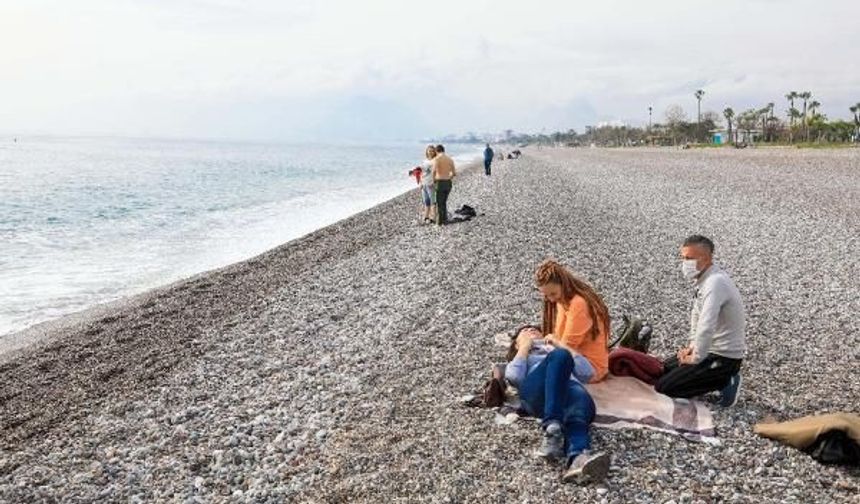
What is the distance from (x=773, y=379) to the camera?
7.63m

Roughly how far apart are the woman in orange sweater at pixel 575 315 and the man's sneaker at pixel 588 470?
1.07 m

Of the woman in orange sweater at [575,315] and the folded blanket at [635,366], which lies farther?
the folded blanket at [635,366]

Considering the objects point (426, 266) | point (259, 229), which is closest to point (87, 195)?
point (259, 229)

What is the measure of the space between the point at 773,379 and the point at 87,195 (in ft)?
141

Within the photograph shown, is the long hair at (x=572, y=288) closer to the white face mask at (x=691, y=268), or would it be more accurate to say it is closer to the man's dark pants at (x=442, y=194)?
the white face mask at (x=691, y=268)

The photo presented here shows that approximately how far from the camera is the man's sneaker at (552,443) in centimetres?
560

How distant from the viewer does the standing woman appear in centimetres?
1948

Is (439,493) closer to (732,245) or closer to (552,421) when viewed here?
(552,421)

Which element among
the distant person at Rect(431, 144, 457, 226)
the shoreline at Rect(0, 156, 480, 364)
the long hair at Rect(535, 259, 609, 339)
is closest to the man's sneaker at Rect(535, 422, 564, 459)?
the long hair at Rect(535, 259, 609, 339)

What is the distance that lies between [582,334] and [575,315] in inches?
7.9

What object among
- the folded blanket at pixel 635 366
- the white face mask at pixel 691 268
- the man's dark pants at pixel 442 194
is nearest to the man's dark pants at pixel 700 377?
the folded blanket at pixel 635 366

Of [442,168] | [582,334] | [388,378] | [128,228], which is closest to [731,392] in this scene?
[582,334]

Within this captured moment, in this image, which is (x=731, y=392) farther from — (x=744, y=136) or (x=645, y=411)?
(x=744, y=136)

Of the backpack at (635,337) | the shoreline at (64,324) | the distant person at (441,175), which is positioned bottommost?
the shoreline at (64,324)
